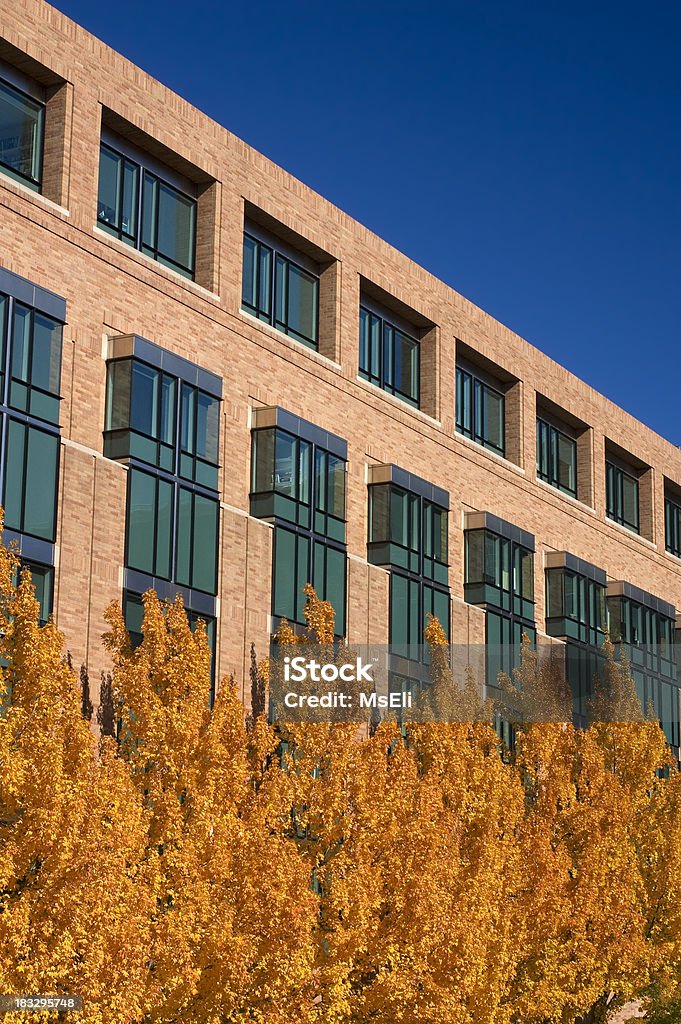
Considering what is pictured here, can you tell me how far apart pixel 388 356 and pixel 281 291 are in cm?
529

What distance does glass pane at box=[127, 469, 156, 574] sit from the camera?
107 feet

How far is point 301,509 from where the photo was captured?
3828 cm

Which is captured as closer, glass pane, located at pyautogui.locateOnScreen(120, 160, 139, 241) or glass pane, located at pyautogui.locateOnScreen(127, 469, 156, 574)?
glass pane, located at pyautogui.locateOnScreen(127, 469, 156, 574)

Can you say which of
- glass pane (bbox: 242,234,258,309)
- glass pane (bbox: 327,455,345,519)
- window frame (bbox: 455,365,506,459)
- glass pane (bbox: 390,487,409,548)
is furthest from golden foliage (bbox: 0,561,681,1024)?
window frame (bbox: 455,365,506,459)

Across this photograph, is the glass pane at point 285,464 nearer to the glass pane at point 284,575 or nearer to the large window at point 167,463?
the glass pane at point 284,575

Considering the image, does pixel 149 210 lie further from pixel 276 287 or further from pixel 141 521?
pixel 141 521

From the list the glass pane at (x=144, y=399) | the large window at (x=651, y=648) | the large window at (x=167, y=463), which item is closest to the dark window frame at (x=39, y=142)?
the large window at (x=167, y=463)

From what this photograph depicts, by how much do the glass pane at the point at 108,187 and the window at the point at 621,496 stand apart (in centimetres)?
2690

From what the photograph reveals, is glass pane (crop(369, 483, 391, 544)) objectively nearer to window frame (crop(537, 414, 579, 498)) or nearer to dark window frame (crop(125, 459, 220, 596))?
dark window frame (crop(125, 459, 220, 596))

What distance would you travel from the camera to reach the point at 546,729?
4044 centimetres

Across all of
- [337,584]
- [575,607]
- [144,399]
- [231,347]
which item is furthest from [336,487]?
[575,607]

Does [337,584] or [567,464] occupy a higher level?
[567,464]

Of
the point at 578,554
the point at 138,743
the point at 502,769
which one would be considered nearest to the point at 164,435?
the point at 138,743

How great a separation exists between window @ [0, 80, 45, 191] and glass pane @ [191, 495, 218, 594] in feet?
26.3
